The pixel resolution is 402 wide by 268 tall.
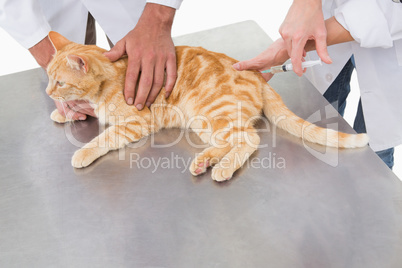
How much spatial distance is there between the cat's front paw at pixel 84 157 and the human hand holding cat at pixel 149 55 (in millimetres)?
262

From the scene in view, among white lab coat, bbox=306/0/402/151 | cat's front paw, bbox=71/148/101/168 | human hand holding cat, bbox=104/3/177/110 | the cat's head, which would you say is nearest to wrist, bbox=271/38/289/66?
white lab coat, bbox=306/0/402/151

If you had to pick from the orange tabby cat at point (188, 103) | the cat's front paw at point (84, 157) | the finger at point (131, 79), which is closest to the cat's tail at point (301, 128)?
the orange tabby cat at point (188, 103)

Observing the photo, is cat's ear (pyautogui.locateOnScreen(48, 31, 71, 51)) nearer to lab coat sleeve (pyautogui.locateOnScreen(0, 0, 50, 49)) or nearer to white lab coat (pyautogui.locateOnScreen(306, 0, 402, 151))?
lab coat sleeve (pyautogui.locateOnScreen(0, 0, 50, 49))

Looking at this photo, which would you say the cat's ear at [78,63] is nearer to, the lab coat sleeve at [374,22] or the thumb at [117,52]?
the thumb at [117,52]

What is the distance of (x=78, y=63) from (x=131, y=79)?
0.20 meters

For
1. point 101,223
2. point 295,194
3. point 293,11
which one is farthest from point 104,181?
point 293,11

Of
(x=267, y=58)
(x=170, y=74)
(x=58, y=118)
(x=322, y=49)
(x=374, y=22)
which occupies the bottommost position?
(x=58, y=118)

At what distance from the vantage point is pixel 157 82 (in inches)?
52.1

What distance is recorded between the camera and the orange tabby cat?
46.8 inches

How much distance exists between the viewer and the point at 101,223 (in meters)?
0.95

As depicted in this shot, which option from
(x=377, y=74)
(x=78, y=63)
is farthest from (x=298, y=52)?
(x=78, y=63)

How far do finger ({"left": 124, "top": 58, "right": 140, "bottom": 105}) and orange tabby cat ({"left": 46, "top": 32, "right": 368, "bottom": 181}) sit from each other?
0.05m

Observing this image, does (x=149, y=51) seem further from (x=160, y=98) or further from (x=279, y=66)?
(x=279, y=66)

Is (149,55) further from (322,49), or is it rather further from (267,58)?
(322,49)
